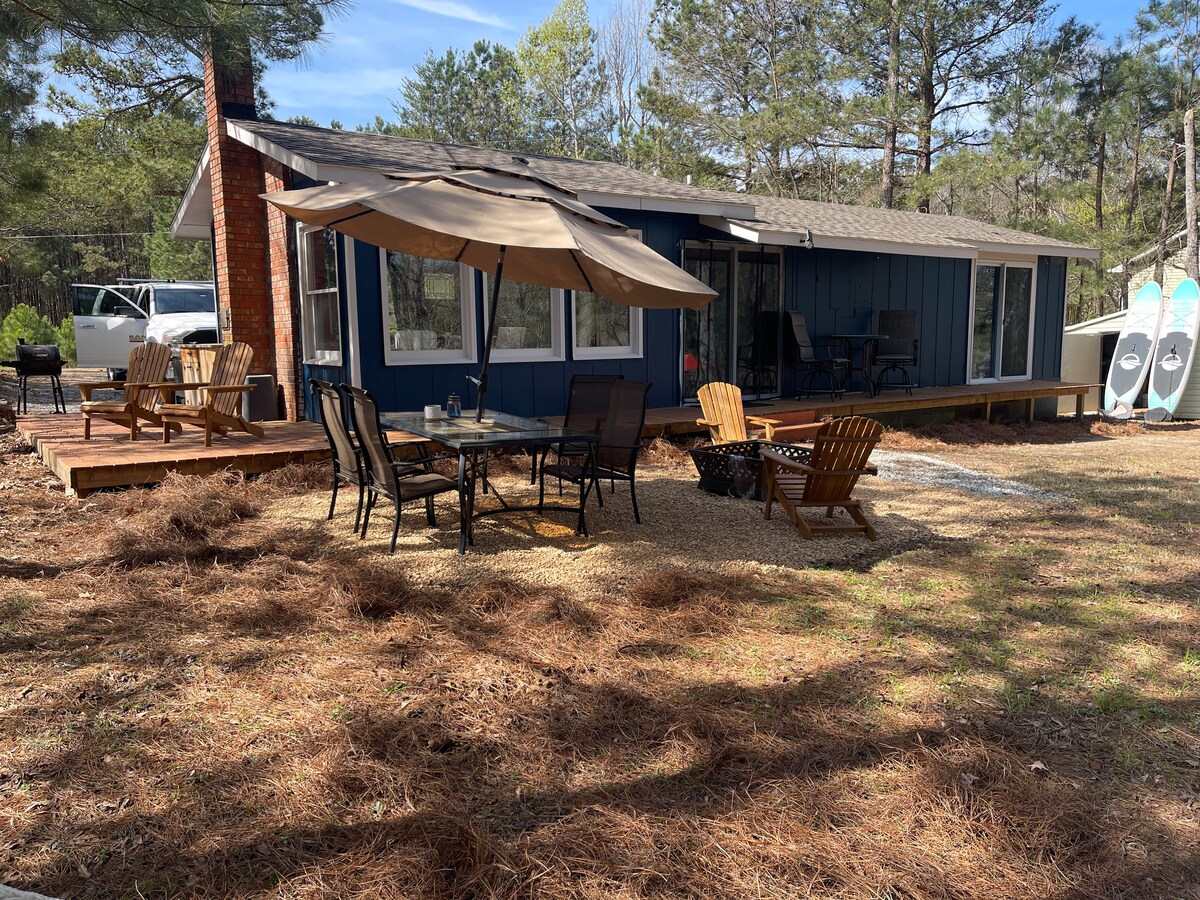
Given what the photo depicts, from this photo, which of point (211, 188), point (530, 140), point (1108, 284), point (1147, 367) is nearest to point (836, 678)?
point (211, 188)

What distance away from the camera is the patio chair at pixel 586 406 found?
6023 millimetres

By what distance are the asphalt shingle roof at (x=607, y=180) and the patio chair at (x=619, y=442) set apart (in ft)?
8.70

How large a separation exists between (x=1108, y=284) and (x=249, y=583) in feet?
74.9

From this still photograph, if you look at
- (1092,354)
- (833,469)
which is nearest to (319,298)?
(833,469)

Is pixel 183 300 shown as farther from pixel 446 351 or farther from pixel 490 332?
pixel 490 332

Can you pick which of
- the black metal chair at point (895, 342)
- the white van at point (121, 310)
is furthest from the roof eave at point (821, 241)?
the white van at point (121, 310)

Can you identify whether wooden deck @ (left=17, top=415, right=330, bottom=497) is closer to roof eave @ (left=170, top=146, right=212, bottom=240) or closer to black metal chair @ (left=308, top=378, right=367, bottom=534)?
black metal chair @ (left=308, top=378, right=367, bottom=534)

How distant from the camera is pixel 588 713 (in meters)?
2.97

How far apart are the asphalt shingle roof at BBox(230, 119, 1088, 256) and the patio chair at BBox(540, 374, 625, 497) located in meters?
2.25

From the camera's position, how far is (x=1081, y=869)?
2193 mm


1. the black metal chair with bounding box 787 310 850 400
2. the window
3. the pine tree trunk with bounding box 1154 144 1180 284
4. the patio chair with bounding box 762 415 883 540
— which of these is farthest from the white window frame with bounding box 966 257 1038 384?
the pine tree trunk with bounding box 1154 144 1180 284

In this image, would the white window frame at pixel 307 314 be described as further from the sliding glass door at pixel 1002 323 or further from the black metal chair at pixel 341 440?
the sliding glass door at pixel 1002 323

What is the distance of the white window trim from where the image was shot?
24.9 feet

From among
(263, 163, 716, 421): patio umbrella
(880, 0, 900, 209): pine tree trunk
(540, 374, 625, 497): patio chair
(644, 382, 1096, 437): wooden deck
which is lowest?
(644, 382, 1096, 437): wooden deck
